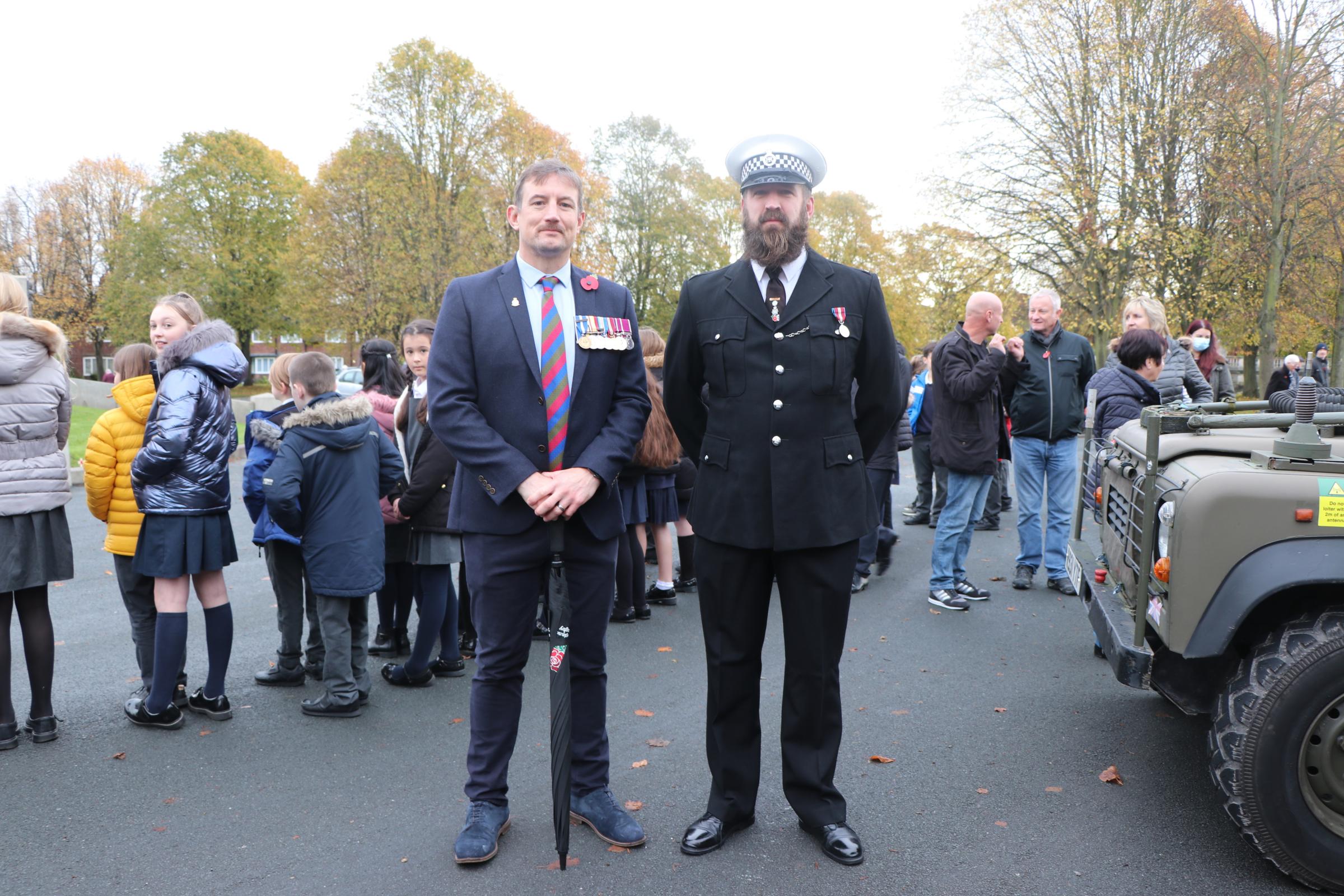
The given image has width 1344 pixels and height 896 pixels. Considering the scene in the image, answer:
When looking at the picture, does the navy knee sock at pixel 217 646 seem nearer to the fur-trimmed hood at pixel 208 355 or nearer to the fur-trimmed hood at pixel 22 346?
the fur-trimmed hood at pixel 208 355

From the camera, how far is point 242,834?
3.67 m

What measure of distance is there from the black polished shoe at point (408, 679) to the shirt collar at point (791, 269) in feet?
10.4

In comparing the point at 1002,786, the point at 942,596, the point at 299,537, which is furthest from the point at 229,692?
the point at 942,596

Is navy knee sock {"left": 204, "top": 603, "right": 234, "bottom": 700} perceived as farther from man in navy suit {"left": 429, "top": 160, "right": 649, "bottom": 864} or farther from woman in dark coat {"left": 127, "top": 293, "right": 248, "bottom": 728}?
man in navy suit {"left": 429, "top": 160, "right": 649, "bottom": 864}

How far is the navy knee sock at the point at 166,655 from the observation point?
4695 millimetres

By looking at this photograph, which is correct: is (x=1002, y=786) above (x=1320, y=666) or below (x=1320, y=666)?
below

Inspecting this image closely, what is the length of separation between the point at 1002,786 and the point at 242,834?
3038 mm

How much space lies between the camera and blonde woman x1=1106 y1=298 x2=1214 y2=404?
6.79 metres

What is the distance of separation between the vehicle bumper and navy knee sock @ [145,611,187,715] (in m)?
4.20

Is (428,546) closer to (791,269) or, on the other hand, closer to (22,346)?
(22,346)

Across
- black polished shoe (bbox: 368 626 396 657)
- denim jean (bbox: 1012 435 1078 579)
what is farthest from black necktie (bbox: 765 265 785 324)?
denim jean (bbox: 1012 435 1078 579)

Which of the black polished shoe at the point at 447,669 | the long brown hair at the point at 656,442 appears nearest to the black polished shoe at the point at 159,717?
the black polished shoe at the point at 447,669

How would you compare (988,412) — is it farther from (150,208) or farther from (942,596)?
(150,208)

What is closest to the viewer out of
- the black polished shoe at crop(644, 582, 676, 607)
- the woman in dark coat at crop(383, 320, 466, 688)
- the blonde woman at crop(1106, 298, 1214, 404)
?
the woman in dark coat at crop(383, 320, 466, 688)
